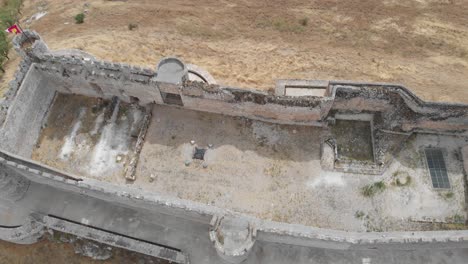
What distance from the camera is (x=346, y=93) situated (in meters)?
21.9

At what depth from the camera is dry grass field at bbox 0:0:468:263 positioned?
93.8 ft

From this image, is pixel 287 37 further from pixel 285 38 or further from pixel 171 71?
pixel 171 71

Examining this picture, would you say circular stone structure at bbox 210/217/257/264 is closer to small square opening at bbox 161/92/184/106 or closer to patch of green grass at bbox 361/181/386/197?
patch of green grass at bbox 361/181/386/197

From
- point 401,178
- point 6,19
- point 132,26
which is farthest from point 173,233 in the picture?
point 6,19

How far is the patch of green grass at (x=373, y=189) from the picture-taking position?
2203 centimetres

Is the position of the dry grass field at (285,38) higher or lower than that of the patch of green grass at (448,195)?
higher

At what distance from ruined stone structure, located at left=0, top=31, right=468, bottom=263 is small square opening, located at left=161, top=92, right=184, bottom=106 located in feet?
0.26

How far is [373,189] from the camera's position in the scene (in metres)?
22.1

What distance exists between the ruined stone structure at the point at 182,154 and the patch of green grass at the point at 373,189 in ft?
1.95

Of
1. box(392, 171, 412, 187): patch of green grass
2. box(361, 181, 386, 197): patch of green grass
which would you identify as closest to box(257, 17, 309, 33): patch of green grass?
box(392, 171, 412, 187): patch of green grass

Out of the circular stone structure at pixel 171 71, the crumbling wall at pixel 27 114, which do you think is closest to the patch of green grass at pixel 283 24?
the circular stone structure at pixel 171 71

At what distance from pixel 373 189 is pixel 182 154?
466 inches

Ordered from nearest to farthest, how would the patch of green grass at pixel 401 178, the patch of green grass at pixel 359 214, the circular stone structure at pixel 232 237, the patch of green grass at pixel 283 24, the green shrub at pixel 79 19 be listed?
the circular stone structure at pixel 232 237
the patch of green grass at pixel 359 214
the patch of green grass at pixel 401 178
the patch of green grass at pixel 283 24
the green shrub at pixel 79 19

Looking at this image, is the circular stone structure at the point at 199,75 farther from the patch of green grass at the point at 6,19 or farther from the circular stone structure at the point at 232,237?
the patch of green grass at the point at 6,19
